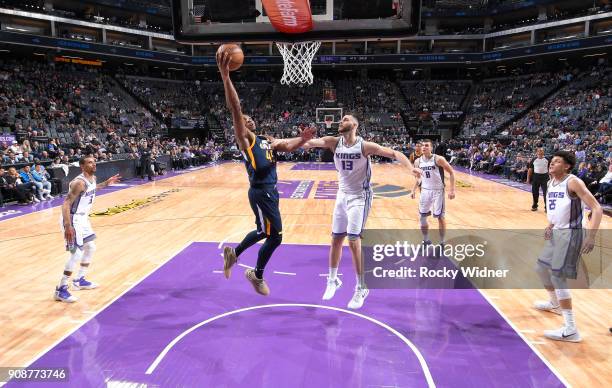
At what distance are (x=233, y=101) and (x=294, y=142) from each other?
0.82 metres

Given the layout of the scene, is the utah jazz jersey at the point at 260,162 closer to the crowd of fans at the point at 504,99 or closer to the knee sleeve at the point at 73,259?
the knee sleeve at the point at 73,259

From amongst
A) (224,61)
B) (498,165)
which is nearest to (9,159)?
(224,61)

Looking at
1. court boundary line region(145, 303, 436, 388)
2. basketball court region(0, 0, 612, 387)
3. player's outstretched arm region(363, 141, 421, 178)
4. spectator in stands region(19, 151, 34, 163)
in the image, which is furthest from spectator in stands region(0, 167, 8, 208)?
player's outstretched arm region(363, 141, 421, 178)

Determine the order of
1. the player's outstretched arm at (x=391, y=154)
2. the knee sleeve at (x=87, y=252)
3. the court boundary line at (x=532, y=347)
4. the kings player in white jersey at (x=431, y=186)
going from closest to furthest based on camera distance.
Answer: the court boundary line at (x=532, y=347), the player's outstretched arm at (x=391, y=154), the knee sleeve at (x=87, y=252), the kings player in white jersey at (x=431, y=186)

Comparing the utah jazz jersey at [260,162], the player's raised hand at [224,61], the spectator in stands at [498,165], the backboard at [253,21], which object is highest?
the backboard at [253,21]

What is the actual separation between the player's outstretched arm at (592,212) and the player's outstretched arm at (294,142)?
8.81 ft

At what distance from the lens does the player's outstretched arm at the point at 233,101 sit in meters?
3.94

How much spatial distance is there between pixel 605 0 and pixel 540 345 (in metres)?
41.7

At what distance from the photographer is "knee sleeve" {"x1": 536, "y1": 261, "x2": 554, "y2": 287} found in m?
4.71

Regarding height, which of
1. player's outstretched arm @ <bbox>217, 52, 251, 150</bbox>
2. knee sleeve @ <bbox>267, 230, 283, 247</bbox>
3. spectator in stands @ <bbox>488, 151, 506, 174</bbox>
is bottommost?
spectator in stands @ <bbox>488, 151, 506, 174</bbox>

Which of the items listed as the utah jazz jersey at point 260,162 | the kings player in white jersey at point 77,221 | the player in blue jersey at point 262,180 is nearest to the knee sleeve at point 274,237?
the player in blue jersey at point 262,180

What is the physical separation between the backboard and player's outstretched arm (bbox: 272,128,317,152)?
518 cm

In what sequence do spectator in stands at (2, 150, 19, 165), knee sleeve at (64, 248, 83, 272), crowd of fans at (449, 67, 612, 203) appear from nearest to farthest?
1. knee sleeve at (64, 248, 83, 272)
2. spectator in stands at (2, 150, 19, 165)
3. crowd of fans at (449, 67, 612, 203)

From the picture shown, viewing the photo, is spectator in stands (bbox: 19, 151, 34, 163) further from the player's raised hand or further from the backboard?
the player's raised hand
